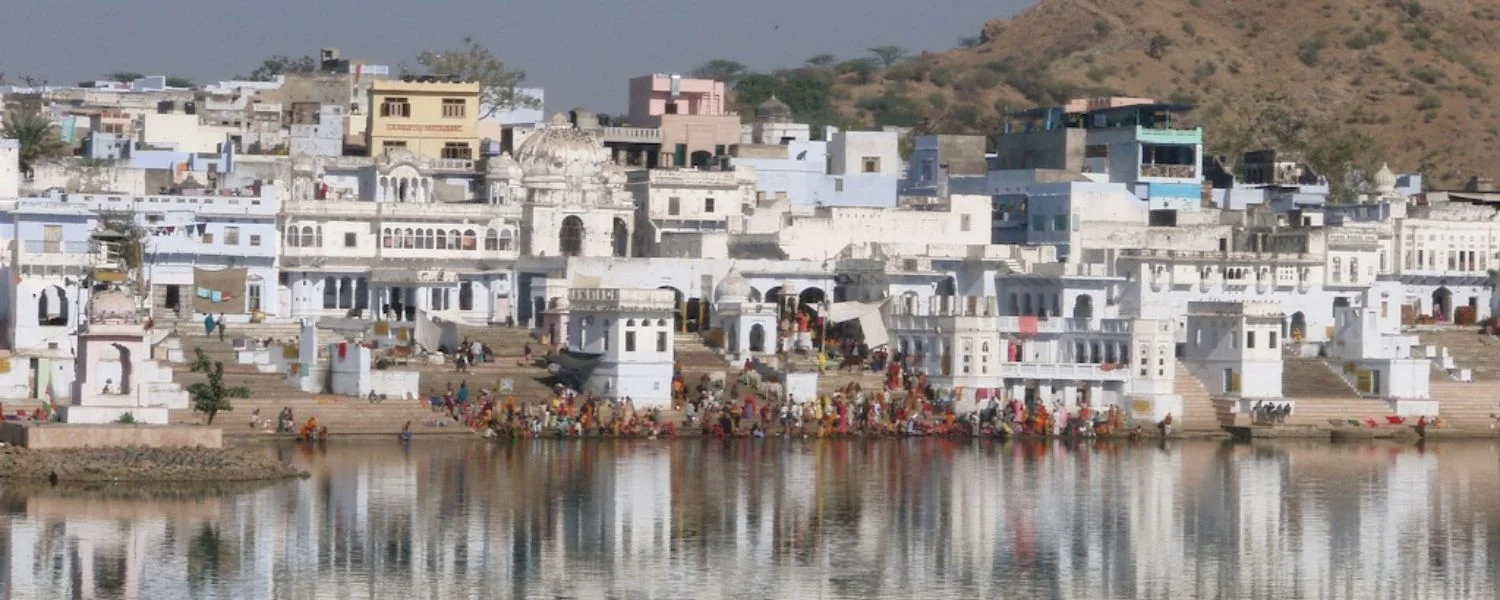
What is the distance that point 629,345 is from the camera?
56375 millimetres

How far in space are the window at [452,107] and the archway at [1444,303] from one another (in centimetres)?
2113

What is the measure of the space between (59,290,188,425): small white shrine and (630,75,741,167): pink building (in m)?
25.2

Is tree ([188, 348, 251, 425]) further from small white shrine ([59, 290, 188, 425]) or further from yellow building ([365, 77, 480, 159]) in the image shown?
yellow building ([365, 77, 480, 159])

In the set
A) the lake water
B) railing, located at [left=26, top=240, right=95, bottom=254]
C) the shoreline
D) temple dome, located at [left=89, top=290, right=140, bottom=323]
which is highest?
railing, located at [left=26, top=240, right=95, bottom=254]

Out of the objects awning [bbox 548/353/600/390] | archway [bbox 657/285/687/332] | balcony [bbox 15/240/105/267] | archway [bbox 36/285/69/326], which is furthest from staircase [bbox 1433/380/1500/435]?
archway [bbox 36/285/69/326]

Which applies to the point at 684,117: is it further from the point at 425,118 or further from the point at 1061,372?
the point at 1061,372

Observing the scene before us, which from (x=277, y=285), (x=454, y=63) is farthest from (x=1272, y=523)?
(x=454, y=63)

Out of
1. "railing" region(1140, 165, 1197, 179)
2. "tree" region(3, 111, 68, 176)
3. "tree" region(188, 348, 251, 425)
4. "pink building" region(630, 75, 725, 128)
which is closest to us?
"tree" region(188, 348, 251, 425)

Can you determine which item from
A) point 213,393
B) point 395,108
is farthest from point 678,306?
point 213,393

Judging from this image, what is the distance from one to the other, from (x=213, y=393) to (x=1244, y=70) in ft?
240

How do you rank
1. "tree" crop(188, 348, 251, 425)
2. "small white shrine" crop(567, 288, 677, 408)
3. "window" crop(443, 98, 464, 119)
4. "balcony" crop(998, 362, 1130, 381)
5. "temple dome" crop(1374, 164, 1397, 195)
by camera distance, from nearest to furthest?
"tree" crop(188, 348, 251, 425) → "small white shrine" crop(567, 288, 677, 408) → "balcony" crop(998, 362, 1130, 381) → "window" crop(443, 98, 464, 119) → "temple dome" crop(1374, 164, 1397, 195)

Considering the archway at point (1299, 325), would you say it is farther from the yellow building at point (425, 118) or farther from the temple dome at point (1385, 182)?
the yellow building at point (425, 118)

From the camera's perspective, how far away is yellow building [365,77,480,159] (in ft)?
227

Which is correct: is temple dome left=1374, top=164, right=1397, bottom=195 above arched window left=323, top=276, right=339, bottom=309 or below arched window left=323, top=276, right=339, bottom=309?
above
